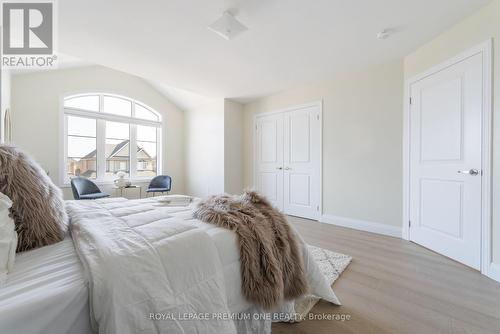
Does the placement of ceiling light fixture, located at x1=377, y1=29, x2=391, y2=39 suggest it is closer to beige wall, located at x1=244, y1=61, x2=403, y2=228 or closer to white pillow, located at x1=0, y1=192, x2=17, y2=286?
beige wall, located at x1=244, y1=61, x2=403, y2=228

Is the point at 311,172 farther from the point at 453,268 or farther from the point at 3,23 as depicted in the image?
the point at 3,23

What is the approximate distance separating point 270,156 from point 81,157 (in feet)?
12.4

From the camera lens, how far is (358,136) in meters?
3.17

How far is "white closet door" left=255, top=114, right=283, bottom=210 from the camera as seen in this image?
4164 mm

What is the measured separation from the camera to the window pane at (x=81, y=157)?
4102 mm

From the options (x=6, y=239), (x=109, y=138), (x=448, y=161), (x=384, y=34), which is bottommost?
(x=6, y=239)

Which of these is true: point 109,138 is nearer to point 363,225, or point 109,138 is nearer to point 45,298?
point 45,298

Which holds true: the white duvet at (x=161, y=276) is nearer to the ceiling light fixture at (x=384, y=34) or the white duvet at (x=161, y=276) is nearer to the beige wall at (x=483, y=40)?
the beige wall at (x=483, y=40)

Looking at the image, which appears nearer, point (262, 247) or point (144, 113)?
point (262, 247)

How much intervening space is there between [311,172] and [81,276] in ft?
11.2

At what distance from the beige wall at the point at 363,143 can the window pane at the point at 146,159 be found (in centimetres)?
379

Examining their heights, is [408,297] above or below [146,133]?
below

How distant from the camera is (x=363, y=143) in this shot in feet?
10.2

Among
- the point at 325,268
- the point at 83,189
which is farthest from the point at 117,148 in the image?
the point at 325,268
